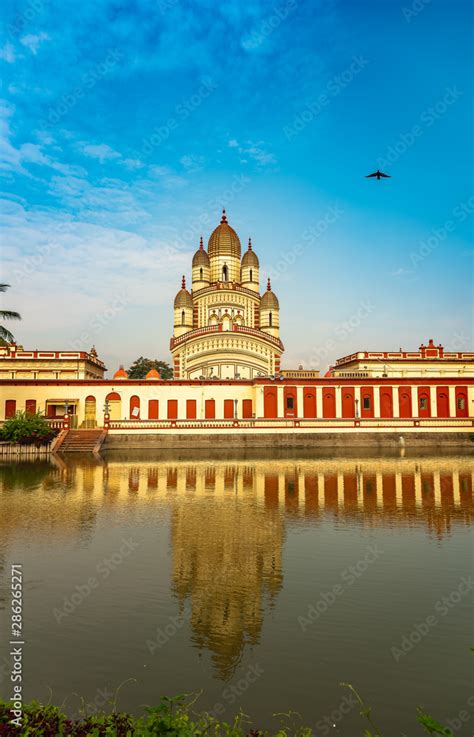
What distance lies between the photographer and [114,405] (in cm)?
4969

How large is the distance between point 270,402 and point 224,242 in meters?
25.6

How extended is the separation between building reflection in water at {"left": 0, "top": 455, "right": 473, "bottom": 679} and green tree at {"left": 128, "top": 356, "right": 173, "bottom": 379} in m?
58.9

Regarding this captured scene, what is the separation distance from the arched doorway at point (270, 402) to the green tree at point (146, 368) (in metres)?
44.9

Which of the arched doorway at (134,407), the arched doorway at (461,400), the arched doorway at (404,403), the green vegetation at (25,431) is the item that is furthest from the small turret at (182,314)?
the arched doorway at (461,400)

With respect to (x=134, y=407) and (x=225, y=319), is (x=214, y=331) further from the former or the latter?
(x=134, y=407)

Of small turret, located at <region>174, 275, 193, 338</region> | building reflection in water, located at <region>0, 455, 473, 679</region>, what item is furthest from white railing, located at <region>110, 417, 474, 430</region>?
small turret, located at <region>174, 275, 193, 338</region>

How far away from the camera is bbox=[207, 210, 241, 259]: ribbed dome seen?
67.1 meters

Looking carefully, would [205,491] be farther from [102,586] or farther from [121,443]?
[121,443]

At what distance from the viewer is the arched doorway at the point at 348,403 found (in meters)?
50.6

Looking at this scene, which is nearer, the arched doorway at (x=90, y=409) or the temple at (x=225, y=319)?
the arched doorway at (x=90, y=409)

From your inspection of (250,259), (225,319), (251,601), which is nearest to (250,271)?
(250,259)

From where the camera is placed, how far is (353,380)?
167ft

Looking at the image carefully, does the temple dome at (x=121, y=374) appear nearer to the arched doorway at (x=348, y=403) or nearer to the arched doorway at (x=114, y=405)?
the arched doorway at (x=114, y=405)

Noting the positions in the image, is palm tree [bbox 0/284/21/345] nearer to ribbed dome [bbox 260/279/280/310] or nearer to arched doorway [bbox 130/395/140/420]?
arched doorway [bbox 130/395/140/420]
